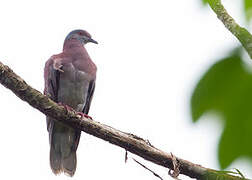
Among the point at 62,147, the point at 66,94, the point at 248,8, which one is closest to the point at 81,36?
the point at 66,94

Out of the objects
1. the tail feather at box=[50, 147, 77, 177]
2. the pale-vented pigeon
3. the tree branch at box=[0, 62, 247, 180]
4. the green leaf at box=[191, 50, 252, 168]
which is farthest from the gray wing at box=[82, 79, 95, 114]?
the green leaf at box=[191, 50, 252, 168]

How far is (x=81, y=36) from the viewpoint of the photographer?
670 cm

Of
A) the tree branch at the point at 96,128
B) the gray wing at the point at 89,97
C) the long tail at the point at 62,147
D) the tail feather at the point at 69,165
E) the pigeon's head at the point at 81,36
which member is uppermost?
the pigeon's head at the point at 81,36

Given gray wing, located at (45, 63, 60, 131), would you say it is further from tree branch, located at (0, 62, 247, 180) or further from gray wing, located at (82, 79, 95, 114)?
tree branch, located at (0, 62, 247, 180)

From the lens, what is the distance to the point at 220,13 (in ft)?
3.11

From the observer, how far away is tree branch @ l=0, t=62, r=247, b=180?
2.67 m

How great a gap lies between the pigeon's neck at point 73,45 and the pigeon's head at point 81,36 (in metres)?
0.18

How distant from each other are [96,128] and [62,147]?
2377mm

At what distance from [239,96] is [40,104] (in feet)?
8.22

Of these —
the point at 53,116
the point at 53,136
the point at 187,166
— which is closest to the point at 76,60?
the point at 53,136

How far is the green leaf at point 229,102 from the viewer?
0.48m

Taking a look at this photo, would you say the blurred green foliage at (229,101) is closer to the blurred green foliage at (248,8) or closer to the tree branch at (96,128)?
the blurred green foliage at (248,8)

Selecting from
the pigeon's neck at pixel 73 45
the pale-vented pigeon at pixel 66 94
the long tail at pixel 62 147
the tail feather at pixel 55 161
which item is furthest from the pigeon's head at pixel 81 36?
the tail feather at pixel 55 161

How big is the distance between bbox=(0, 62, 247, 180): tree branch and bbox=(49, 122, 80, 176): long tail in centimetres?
212
